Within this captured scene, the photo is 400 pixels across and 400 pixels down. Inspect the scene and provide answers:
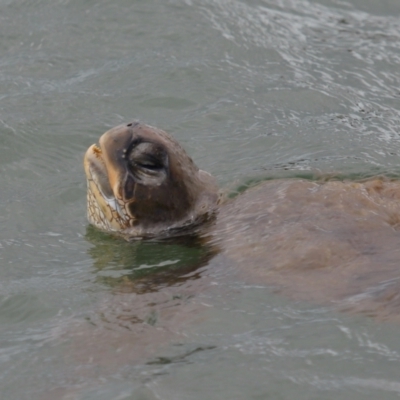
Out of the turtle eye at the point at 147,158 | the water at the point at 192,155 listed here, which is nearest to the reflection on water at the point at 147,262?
the water at the point at 192,155

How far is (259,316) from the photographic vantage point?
17.8 feet

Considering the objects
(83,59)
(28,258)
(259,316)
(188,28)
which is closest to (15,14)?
(83,59)

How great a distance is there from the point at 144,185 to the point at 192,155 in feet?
6.72

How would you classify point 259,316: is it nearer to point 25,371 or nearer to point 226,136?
point 25,371

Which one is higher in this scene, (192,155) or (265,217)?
(265,217)

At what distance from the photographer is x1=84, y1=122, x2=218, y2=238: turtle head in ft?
20.4

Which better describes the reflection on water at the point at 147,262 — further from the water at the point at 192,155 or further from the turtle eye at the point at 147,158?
the turtle eye at the point at 147,158

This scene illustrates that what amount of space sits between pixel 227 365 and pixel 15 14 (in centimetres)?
689

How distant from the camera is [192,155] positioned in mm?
8258

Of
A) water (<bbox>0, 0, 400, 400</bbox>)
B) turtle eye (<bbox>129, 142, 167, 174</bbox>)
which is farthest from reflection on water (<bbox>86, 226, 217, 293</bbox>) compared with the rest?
turtle eye (<bbox>129, 142, 167, 174</bbox>)

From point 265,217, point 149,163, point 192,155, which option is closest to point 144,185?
point 149,163

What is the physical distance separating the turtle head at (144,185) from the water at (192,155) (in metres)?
0.19

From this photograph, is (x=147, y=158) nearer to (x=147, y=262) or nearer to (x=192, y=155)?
(x=147, y=262)

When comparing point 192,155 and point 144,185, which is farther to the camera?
point 192,155
